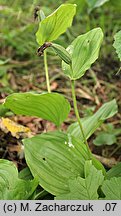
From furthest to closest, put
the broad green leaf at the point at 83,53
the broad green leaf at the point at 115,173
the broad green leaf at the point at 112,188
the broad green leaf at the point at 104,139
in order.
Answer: the broad green leaf at the point at 104,139
the broad green leaf at the point at 115,173
the broad green leaf at the point at 83,53
the broad green leaf at the point at 112,188

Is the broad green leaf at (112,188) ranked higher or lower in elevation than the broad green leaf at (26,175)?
lower

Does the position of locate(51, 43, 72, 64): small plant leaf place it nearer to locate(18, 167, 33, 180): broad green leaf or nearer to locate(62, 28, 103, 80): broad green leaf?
locate(62, 28, 103, 80): broad green leaf

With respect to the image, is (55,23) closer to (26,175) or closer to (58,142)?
(58,142)

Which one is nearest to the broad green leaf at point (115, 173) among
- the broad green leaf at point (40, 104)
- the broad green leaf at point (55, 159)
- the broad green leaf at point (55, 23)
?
the broad green leaf at point (55, 159)

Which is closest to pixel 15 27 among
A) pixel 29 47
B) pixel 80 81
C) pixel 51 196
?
pixel 29 47

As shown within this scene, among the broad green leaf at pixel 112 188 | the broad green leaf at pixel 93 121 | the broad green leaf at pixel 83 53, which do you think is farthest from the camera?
the broad green leaf at pixel 93 121

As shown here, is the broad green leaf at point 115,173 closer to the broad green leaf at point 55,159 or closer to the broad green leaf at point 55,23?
the broad green leaf at point 55,159

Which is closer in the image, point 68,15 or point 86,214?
point 86,214

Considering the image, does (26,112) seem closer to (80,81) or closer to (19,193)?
(19,193)
